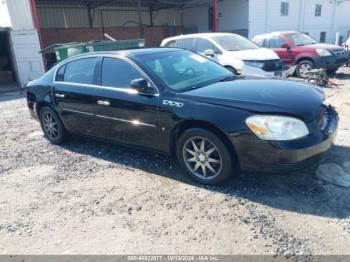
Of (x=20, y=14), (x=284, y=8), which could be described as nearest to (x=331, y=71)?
(x=20, y=14)

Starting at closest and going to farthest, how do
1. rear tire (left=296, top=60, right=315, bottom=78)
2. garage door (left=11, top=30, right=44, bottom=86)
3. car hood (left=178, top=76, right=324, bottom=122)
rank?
car hood (left=178, top=76, right=324, bottom=122) < rear tire (left=296, top=60, right=315, bottom=78) < garage door (left=11, top=30, right=44, bottom=86)

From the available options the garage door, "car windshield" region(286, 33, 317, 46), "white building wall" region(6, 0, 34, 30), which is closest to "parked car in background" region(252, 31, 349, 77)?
"car windshield" region(286, 33, 317, 46)

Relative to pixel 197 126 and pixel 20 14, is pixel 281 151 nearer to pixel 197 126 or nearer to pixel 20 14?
pixel 197 126

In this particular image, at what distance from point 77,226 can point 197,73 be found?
8.11 feet

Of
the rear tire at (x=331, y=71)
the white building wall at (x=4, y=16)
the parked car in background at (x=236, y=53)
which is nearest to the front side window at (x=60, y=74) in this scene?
the parked car in background at (x=236, y=53)

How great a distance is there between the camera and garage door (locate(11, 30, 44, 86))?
13.0 metres

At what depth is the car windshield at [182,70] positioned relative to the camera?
4.03m

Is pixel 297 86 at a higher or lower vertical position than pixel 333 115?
higher

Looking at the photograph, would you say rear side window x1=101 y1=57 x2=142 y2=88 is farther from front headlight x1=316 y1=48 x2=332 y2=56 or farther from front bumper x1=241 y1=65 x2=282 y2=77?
front headlight x1=316 y1=48 x2=332 y2=56

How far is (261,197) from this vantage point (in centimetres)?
344

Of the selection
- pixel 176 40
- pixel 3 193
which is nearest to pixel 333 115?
pixel 3 193

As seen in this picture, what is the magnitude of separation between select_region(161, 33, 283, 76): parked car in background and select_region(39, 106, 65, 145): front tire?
418 centimetres

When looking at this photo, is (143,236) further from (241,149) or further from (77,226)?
(241,149)

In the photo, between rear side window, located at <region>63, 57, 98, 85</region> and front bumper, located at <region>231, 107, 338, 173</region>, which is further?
rear side window, located at <region>63, 57, 98, 85</region>
